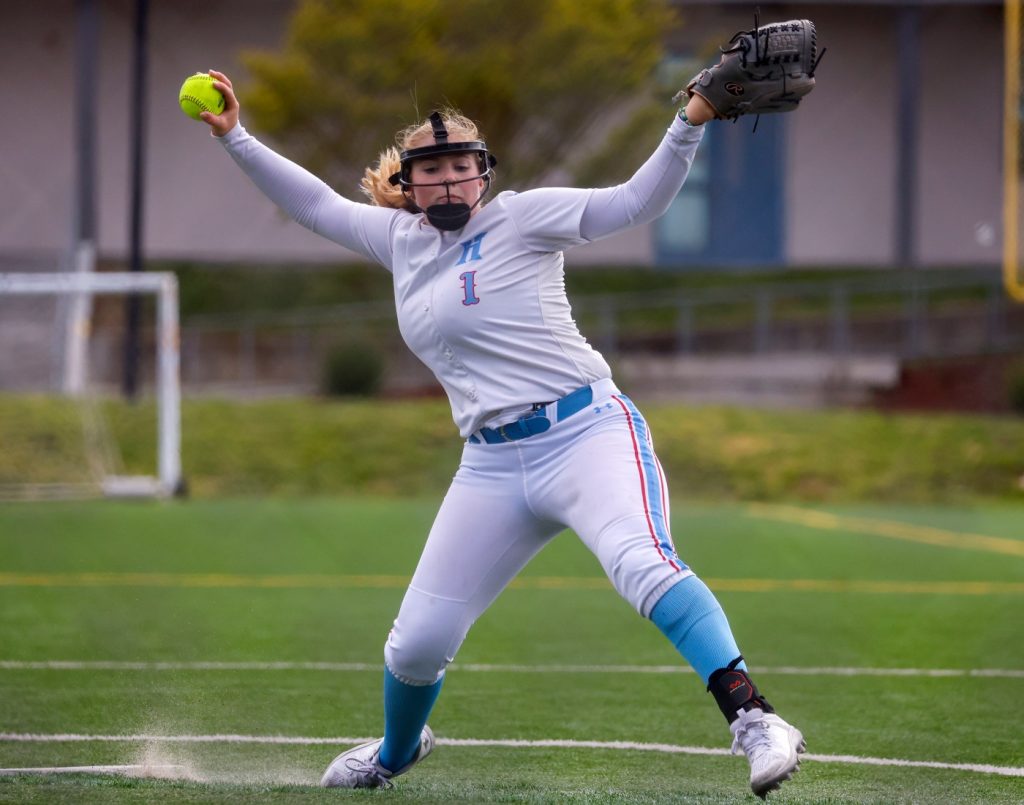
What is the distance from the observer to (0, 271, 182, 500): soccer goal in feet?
53.3

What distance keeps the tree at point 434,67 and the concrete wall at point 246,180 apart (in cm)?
213

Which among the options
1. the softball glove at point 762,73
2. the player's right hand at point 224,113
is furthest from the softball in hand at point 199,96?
the softball glove at point 762,73

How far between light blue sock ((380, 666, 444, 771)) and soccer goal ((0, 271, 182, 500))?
10.8 m

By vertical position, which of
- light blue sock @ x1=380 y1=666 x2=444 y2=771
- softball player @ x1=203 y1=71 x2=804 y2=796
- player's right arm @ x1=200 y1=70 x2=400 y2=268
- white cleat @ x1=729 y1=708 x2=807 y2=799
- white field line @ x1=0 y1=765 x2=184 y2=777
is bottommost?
white field line @ x1=0 y1=765 x2=184 y2=777

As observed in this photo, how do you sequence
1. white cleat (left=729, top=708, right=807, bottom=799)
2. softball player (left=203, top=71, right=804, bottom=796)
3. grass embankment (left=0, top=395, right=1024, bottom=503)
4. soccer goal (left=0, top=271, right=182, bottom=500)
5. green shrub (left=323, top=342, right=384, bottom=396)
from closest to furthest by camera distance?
white cleat (left=729, top=708, right=807, bottom=799)
softball player (left=203, top=71, right=804, bottom=796)
soccer goal (left=0, top=271, right=182, bottom=500)
grass embankment (left=0, top=395, right=1024, bottom=503)
green shrub (left=323, top=342, right=384, bottom=396)

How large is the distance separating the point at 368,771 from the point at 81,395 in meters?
15.2

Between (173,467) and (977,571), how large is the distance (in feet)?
27.4

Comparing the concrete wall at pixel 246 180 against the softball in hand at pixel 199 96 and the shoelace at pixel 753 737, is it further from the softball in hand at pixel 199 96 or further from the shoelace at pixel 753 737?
the shoelace at pixel 753 737

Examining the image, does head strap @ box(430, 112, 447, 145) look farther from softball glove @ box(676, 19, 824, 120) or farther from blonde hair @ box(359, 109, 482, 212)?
softball glove @ box(676, 19, 824, 120)

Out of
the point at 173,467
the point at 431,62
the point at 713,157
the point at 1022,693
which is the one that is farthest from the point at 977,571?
the point at 713,157

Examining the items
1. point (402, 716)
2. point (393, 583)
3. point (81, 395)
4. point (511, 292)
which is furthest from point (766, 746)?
point (81, 395)

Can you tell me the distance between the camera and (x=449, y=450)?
18938mm

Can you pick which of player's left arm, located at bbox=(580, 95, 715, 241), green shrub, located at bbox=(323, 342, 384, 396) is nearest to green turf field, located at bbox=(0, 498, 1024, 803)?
player's left arm, located at bbox=(580, 95, 715, 241)

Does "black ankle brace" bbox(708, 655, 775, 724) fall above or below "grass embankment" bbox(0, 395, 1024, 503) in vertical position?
above
